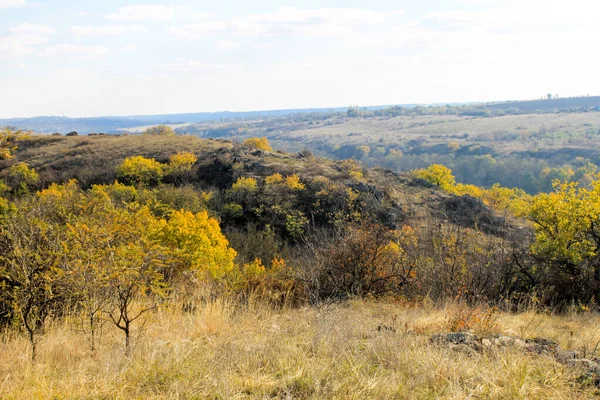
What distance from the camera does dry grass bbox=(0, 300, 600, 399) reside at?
11.0ft

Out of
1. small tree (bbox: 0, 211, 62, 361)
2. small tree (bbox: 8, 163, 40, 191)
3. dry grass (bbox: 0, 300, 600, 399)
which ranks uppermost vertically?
small tree (bbox: 0, 211, 62, 361)

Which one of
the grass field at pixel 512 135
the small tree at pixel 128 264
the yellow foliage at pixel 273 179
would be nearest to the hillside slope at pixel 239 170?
the yellow foliage at pixel 273 179

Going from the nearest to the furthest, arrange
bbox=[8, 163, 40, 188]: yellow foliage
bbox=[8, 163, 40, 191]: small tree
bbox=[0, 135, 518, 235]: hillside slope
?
bbox=[0, 135, 518, 235]: hillside slope → bbox=[8, 163, 40, 191]: small tree → bbox=[8, 163, 40, 188]: yellow foliage

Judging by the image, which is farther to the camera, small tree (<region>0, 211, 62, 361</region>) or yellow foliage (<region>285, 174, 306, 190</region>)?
yellow foliage (<region>285, 174, 306, 190</region>)

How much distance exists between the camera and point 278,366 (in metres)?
3.84

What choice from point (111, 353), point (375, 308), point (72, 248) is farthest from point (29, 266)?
point (375, 308)

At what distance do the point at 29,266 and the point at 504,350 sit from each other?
5187mm

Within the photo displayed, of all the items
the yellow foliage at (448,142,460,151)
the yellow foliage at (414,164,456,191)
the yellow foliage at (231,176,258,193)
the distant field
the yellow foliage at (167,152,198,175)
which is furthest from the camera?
the yellow foliage at (448,142,460,151)

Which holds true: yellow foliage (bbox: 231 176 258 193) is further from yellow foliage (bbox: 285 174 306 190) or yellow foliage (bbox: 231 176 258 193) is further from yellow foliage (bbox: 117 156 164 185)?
yellow foliage (bbox: 117 156 164 185)

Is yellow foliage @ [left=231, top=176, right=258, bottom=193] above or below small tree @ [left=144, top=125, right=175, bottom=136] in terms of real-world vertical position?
below

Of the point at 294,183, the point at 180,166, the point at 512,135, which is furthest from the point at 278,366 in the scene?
the point at 512,135

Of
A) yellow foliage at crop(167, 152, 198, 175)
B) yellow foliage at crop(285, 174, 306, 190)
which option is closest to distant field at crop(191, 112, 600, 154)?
yellow foliage at crop(285, 174, 306, 190)

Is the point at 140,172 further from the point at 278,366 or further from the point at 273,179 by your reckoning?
the point at 278,366

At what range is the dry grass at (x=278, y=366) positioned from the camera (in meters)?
3.35
